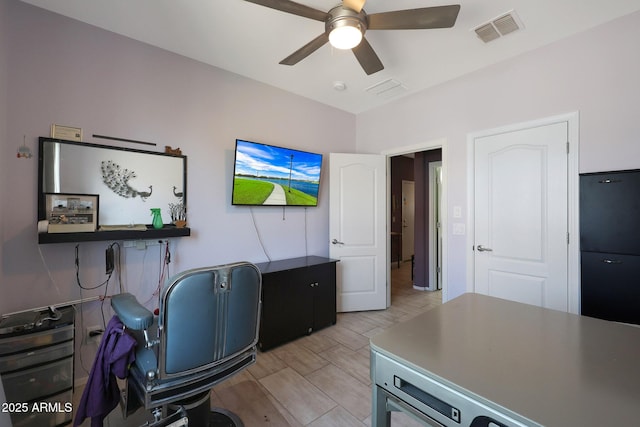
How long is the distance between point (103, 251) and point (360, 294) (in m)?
2.83

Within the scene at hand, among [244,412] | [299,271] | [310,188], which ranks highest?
[310,188]

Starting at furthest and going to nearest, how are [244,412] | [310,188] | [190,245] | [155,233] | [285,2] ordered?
[310,188] < [190,245] < [155,233] < [244,412] < [285,2]

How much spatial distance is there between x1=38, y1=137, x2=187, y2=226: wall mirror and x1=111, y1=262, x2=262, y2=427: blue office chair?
1.01 metres

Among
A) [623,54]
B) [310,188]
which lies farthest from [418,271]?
[623,54]

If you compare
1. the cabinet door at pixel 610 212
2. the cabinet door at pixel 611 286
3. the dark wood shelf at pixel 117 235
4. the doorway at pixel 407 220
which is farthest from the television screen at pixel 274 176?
the doorway at pixel 407 220

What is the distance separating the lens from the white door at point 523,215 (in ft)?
7.58

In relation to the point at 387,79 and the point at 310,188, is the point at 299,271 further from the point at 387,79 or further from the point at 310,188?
the point at 387,79

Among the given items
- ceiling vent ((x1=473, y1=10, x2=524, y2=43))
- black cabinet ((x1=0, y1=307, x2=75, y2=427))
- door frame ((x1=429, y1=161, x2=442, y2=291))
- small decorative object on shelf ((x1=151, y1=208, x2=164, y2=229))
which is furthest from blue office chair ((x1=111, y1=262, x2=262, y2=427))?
door frame ((x1=429, y1=161, x2=442, y2=291))

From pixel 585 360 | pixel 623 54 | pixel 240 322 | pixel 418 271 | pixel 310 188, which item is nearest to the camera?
pixel 585 360

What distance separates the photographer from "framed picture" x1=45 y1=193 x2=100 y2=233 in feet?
6.06

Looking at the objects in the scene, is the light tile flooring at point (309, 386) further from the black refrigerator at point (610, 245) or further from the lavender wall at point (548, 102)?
the black refrigerator at point (610, 245)

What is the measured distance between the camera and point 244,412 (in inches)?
70.8

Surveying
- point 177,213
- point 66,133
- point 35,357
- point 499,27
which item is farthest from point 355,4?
point 35,357

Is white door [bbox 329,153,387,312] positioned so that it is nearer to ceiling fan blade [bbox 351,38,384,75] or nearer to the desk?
ceiling fan blade [bbox 351,38,384,75]
